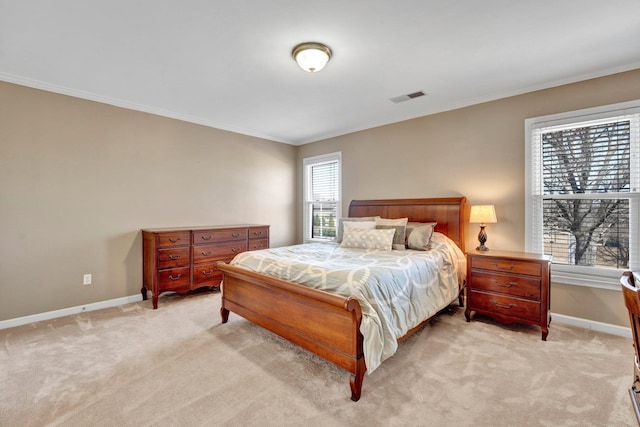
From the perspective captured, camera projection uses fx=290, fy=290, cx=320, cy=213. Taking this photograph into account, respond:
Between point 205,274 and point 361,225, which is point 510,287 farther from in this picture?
point 205,274

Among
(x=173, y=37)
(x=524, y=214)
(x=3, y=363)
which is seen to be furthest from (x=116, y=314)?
(x=524, y=214)

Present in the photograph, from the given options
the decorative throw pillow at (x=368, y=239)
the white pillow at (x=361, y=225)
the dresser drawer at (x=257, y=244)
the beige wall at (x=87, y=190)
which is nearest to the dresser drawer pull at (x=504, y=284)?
the decorative throw pillow at (x=368, y=239)

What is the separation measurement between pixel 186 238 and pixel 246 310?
4.95ft

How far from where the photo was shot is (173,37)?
2275 mm

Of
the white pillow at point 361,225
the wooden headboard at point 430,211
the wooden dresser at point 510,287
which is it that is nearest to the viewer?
the wooden dresser at point 510,287

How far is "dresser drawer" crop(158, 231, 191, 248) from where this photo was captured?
11.5 ft

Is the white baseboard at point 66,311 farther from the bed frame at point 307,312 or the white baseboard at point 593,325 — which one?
the white baseboard at point 593,325

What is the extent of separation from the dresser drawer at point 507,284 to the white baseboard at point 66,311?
4.14m

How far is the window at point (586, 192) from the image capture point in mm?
2715

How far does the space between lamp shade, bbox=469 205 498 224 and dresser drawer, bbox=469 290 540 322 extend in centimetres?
79

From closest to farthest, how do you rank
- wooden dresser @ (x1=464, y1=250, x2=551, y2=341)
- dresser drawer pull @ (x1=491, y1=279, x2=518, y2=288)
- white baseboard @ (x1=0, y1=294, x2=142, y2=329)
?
wooden dresser @ (x1=464, y1=250, x2=551, y2=341)
dresser drawer pull @ (x1=491, y1=279, x2=518, y2=288)
white baseboard @ (x1=0, y1=294, x2=142, y2=329)

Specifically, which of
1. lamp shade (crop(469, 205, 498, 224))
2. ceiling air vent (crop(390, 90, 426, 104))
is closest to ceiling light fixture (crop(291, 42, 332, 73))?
ceiling air vent (crop(390, 90, 426, 104))

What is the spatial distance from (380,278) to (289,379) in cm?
96

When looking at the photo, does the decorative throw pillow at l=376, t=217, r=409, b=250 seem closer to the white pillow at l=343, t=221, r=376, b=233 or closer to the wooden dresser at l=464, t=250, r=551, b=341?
the white pillow at l=343, t=221, r=376, b=233
